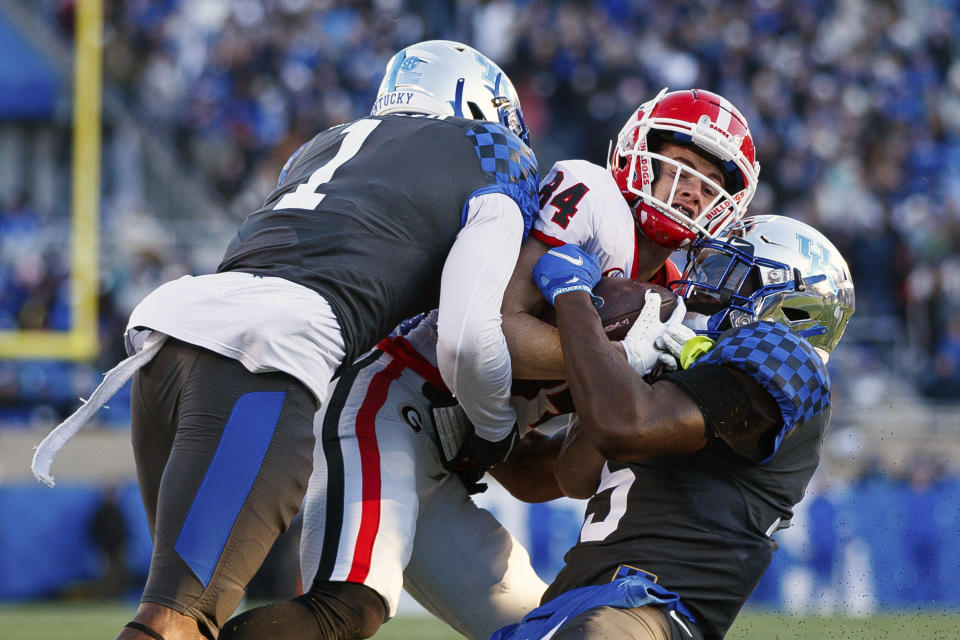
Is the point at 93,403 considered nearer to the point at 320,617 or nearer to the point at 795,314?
the point at 320,617

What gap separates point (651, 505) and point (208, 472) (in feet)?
3.33

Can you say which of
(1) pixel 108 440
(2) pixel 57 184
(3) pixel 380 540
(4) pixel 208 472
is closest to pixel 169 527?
(4) pixel 208 472

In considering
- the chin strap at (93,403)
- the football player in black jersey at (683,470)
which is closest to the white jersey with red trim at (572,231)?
the football player in black jersey at (683,470)

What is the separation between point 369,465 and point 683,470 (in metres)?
0.88

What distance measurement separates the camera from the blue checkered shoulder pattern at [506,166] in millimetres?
3338

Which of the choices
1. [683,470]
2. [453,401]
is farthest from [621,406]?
[453,401]

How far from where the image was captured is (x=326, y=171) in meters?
3.26

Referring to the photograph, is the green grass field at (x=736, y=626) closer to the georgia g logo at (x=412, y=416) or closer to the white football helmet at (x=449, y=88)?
the georgia g logo at (x=412, y=416)

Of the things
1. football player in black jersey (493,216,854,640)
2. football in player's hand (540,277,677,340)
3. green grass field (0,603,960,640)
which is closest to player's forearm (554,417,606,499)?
football player in black jersey (493,216,854,640)

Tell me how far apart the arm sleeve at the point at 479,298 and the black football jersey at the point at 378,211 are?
0.07 meters

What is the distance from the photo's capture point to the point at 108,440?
11.2m

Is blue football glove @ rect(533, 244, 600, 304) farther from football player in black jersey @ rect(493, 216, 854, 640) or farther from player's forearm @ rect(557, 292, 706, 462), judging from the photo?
player's forearm @ rect(557, 292, 706, 462)

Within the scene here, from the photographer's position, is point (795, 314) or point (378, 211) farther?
point (795, 314)

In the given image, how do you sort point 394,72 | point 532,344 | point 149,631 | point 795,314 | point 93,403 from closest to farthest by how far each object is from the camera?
point 149,631 → point 93,403 → point 532,344 → point 795,314 → point 394,72
